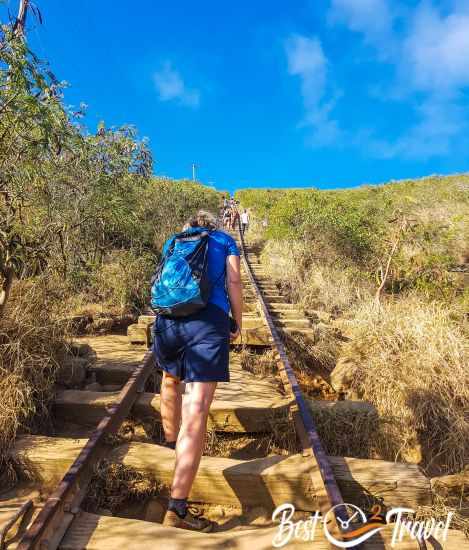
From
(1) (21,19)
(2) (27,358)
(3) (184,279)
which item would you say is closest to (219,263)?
(3) (184,279)

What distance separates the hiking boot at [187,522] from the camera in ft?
7.25

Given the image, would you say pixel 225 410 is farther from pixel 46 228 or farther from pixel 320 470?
pixel 46 228

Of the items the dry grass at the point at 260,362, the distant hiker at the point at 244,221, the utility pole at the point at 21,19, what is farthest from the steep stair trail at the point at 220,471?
the distant hiker at the point at 244,221

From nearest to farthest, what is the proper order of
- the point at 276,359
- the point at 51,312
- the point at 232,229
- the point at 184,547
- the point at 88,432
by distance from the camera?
the point at 184,547 < the point at 88,432 < the point at 51,312 < the point at 276,359 < the point at 232,229

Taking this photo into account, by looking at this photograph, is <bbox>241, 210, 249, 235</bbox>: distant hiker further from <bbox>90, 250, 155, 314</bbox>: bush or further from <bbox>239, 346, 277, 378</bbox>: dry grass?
<bbox>239, 346, 277, 378</bbox>: dry grass

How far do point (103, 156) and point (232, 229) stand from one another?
14.8 m

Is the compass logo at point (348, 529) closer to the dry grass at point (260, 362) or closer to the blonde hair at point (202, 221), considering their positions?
the blonde hair at point (202, 221)

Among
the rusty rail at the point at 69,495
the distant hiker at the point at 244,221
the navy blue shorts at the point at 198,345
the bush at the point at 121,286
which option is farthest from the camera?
the distant hiker at the point at 244,221

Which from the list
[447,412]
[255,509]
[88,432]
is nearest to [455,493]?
[447,412]

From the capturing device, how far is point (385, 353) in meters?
4.50

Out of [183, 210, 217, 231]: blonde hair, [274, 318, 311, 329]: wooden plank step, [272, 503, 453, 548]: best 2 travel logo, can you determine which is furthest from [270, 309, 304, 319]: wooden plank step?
A: [272, 503, 453, 548]: best 2 travel logo

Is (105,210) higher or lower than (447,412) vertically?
higher

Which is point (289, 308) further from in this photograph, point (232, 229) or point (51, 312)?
point (232, 229)

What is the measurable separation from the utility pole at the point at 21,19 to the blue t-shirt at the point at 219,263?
2.77 metres
